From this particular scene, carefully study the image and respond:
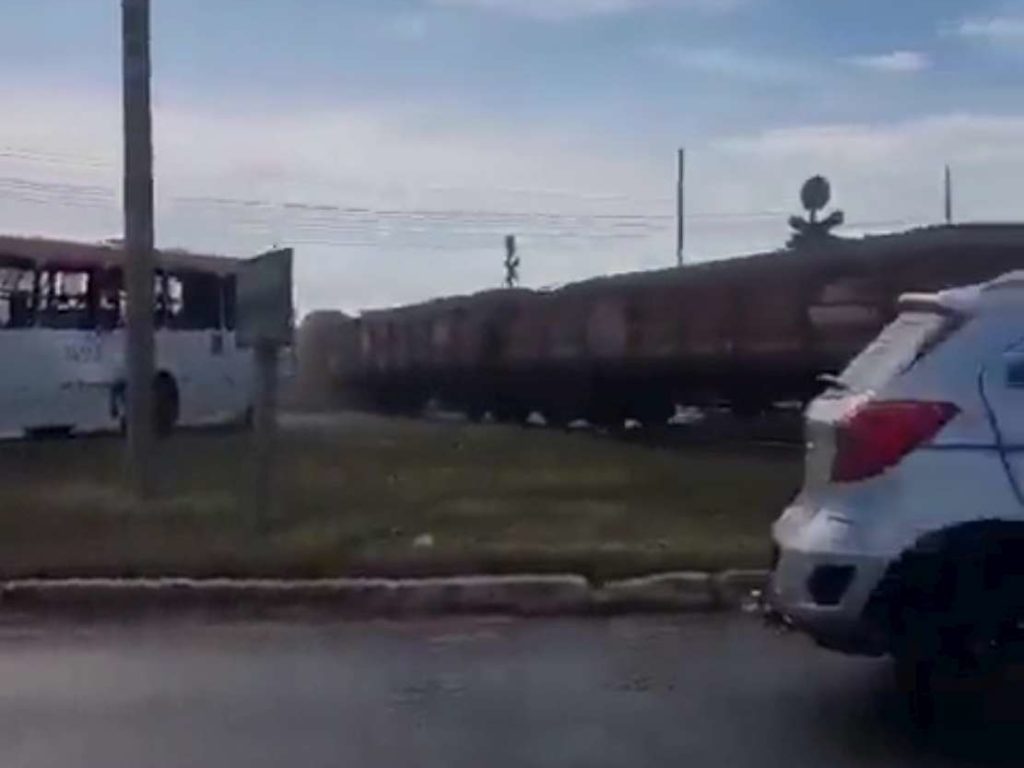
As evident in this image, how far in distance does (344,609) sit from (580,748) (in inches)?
147

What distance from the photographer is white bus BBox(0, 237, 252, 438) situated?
2798cm

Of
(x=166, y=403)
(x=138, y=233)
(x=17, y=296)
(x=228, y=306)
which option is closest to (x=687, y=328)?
(x=228, y=306)

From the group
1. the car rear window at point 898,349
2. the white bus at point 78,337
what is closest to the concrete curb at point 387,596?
the car rear window at point 898,349

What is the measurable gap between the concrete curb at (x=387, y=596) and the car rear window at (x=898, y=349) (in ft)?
10.7

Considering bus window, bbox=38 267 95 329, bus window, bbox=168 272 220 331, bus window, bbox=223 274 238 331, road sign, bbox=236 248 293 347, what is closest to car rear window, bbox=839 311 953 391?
road sign, bbox=236 248 293 347

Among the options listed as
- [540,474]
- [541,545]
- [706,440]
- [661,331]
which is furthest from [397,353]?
[541,545]

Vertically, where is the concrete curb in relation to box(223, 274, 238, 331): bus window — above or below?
below

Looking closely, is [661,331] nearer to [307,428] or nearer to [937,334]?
[307,428]

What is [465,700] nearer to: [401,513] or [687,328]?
[401,513]

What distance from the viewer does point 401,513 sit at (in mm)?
15609

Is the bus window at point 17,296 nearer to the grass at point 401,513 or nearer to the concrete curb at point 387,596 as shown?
the grass at point 401,513

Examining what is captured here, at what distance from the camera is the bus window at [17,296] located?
27.9 meters

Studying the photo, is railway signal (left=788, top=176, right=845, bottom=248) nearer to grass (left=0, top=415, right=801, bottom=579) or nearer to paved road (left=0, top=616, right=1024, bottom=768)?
grass (left=0, top=415, right=801, bottom=579)

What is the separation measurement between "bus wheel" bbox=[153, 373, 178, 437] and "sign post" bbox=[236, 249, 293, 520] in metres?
15.6
